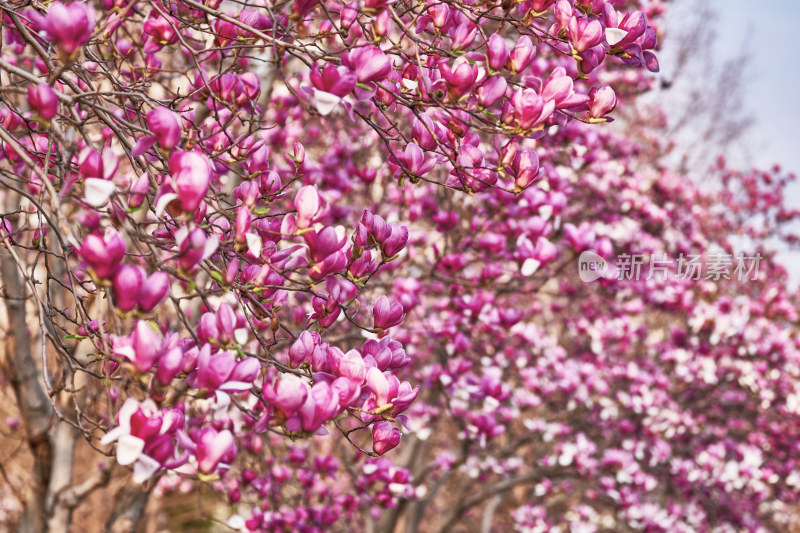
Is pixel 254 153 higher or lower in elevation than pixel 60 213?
higher

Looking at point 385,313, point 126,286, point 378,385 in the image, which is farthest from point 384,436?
point 126,286

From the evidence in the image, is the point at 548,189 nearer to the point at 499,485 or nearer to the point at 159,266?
the point at 159,266

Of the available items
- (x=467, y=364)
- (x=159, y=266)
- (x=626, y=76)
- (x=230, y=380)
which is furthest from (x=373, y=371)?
(x=626, y=76)

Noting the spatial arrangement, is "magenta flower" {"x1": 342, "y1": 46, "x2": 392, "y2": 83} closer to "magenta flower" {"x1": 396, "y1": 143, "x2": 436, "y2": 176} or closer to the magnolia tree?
the magnolia tree

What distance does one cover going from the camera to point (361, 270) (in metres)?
1.31

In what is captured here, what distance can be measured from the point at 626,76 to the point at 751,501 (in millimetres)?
3642

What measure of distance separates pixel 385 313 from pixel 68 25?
30.8 inches

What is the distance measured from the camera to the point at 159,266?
0.94m

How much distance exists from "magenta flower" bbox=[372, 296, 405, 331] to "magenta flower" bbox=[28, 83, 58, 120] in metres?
0.71

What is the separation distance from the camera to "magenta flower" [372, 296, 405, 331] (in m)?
1.30

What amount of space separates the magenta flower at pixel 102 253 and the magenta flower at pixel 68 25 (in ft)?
1.01

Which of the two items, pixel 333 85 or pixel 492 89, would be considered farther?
pixel 492 89

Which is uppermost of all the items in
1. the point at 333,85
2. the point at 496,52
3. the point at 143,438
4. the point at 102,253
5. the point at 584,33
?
the point at 584,33

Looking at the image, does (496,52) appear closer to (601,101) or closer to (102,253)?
(601,101)
